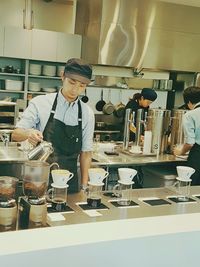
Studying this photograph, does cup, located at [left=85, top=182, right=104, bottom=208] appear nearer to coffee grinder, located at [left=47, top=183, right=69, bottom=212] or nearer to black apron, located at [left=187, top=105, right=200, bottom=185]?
coffee grinder, located at [left=47, top=183, right=69, bottom=212]

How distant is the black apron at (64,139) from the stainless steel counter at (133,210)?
41cm

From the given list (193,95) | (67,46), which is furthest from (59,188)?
(67,46)

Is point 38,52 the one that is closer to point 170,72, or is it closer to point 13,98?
point 13,98

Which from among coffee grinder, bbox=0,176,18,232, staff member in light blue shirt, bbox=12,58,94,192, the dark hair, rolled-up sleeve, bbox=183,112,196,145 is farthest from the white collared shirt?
the dark hair

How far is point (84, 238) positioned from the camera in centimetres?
117

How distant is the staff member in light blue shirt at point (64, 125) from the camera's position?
2785mm

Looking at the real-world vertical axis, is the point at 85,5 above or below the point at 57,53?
above

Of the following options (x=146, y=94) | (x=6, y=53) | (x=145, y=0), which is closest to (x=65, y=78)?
(x=146, y=94)

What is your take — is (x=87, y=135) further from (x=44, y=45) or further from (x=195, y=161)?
(x=44, y=45)

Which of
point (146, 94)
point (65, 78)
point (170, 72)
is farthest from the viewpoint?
point (170, 72)

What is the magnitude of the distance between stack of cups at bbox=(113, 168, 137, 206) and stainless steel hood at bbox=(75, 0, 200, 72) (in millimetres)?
4048

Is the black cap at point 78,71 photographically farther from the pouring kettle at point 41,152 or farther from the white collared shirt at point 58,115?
the pouring kettle at point 41,152

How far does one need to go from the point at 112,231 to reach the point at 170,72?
6314 millimetres

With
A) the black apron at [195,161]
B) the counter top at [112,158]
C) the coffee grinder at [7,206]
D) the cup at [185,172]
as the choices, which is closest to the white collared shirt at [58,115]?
the cup at [185,172]
